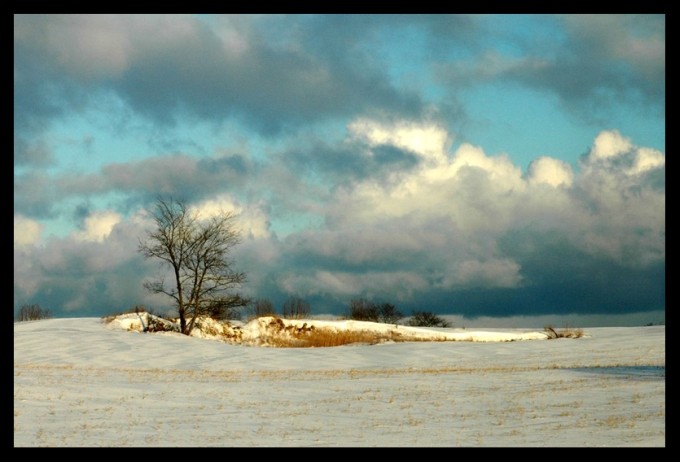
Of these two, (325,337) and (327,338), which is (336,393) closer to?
(327,338)

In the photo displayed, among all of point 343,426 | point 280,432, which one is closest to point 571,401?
point 343,426

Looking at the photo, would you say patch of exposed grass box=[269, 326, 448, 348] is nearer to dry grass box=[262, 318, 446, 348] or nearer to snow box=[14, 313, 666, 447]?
dry grass box=[262, 318, 446, 348]

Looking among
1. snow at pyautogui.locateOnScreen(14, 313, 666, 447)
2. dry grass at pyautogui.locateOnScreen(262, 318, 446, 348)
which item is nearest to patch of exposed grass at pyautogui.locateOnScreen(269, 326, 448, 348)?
dry grass at pyautogui.locateOnScreen(262, 318, 446, 348)

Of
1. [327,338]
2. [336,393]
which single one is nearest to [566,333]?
[327,338]

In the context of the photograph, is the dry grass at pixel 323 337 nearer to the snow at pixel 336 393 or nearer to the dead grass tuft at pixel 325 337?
the dead grass tuft at pixel 325 337

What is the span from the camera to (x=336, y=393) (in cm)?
2009

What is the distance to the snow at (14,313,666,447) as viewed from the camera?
46.8 ft

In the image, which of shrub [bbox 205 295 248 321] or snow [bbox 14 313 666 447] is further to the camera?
shrub [bbox 205 295 248 321]

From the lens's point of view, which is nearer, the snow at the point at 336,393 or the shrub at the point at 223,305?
the snow at the point at 336,393

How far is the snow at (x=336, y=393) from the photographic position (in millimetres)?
14252

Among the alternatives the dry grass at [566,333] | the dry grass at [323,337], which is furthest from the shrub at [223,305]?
the dry grass at [566,333]
